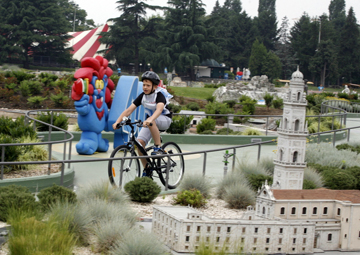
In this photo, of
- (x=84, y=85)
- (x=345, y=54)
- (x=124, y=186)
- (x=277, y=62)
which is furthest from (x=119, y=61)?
(x=124, y=186)

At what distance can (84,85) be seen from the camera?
13.4 metres

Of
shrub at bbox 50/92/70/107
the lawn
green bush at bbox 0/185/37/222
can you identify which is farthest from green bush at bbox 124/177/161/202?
the lawn

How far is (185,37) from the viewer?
7131 cm

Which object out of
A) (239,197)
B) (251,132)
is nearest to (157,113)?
(239,197)

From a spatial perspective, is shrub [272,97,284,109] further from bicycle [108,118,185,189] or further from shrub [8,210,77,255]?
shrub [8,210,77,255]

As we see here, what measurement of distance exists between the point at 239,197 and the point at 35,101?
2023 cm

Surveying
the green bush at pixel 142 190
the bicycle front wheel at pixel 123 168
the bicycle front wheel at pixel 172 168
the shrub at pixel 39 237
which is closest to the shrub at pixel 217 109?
the bicycle front wheel at pixel 172 168

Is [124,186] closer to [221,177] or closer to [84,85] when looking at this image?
[221,177]

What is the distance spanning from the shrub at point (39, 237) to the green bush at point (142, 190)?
8.52ft

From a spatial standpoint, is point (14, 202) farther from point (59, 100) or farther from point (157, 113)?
point (59, 100)

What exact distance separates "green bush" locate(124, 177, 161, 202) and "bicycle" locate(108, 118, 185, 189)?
0.97 feet

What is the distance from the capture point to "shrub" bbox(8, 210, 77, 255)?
580cm

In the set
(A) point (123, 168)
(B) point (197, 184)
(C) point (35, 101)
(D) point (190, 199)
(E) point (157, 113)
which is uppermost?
(E) point (157, 113)

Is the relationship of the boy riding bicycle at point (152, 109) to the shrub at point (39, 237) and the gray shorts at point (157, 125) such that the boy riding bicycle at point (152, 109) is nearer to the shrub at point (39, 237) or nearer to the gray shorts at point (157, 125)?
the gray shorts at point (157, 125)
